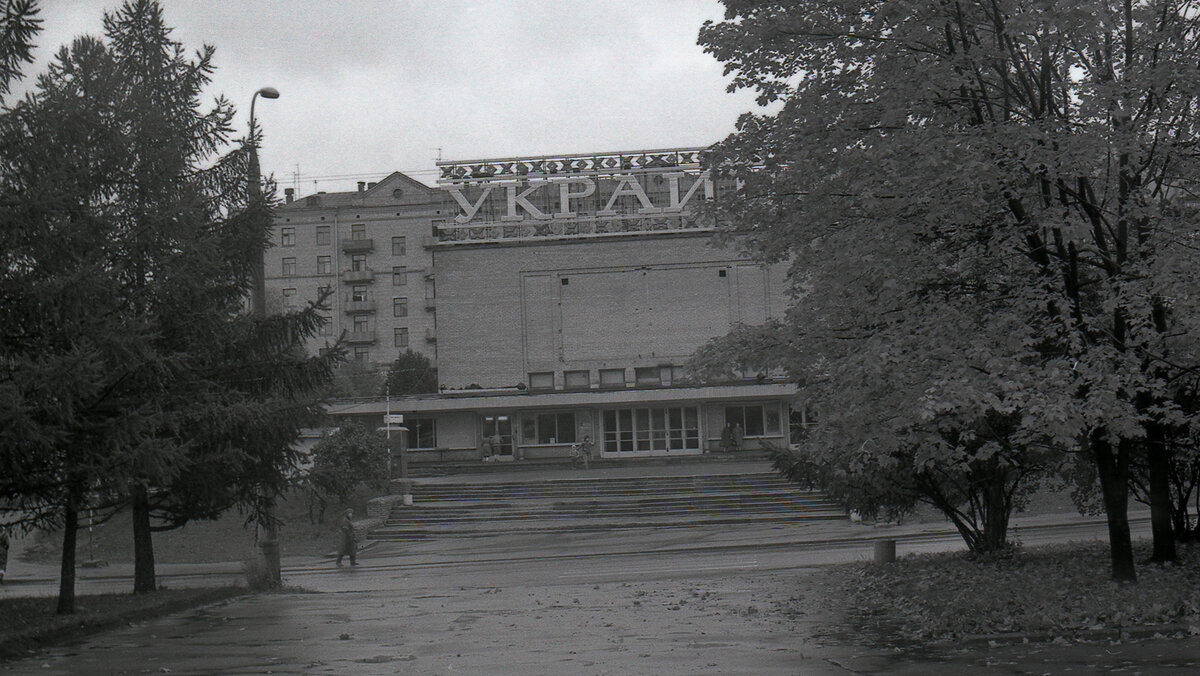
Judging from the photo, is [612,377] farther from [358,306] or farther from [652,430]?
[358,306]

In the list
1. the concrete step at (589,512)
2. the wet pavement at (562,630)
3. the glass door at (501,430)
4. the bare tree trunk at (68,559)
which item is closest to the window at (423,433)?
the glass door at (501,430)

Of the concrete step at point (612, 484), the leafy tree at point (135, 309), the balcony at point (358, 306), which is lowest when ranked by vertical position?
the concrete step at point (612, 484)

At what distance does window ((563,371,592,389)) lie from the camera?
6431 cm

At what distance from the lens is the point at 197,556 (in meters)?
34.9

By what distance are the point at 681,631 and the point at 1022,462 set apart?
715 cm

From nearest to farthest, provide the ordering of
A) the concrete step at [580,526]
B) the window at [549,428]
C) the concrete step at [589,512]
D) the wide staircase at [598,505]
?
the concrete step at [580,526] < the wide staircase at [598,505] < the concrete step at [589,512] < the window at [549,428]

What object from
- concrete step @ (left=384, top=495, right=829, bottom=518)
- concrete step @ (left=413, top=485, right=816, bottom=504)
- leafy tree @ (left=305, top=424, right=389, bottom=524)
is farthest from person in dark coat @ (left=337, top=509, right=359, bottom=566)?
concrete step @ (left=413, top=485, right=816, bottom=504)

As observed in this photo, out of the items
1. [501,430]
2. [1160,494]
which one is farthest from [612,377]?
[1160,494]

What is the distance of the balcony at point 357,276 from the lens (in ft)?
308

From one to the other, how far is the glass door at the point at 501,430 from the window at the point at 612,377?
5.44 m

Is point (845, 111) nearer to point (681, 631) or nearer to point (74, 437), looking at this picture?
point (681, 631)

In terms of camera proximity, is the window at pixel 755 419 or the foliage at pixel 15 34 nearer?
the foliage at pixel 15 34

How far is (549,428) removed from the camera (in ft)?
204

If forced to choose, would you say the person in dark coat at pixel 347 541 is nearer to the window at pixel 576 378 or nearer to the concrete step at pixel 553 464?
the concrete step at pixel 553 464
